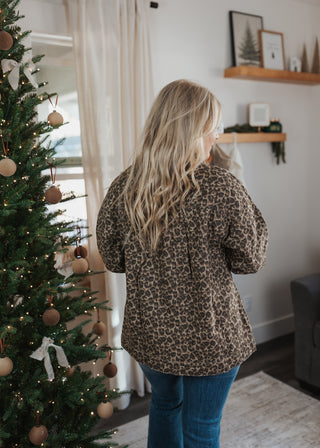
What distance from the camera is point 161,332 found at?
4.40 feet

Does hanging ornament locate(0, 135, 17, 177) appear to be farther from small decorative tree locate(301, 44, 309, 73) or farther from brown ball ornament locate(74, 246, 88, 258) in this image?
small decorative tree locate(301, 44, 309, 73)

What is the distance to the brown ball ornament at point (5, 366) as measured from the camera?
133 centimetres

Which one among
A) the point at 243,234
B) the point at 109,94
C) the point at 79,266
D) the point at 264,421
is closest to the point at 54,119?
the point at 79,266

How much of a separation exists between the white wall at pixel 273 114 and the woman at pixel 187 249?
1.45 m

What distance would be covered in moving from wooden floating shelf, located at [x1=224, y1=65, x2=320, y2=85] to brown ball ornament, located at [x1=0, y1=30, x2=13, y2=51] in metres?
1.79

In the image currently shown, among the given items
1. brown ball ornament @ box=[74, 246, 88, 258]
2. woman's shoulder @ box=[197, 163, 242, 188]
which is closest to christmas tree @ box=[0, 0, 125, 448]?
brown ball ornament @ box=[74, 246, 88, 258]

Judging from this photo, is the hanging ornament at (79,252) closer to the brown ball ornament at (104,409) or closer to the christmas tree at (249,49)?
the brown ball ornament at (104,409)

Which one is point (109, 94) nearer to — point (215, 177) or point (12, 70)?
point (12, 70)

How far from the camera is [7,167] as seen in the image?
1325 millimetres

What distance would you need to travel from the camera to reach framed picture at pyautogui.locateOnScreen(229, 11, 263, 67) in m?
→ 2.88

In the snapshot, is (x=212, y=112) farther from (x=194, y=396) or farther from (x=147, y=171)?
(x=194, y=396)

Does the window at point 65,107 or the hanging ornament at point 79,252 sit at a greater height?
the window at point 65,107

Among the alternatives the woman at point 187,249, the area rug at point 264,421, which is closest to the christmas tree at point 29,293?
the woman at point 187,249

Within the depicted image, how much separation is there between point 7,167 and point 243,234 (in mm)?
741
